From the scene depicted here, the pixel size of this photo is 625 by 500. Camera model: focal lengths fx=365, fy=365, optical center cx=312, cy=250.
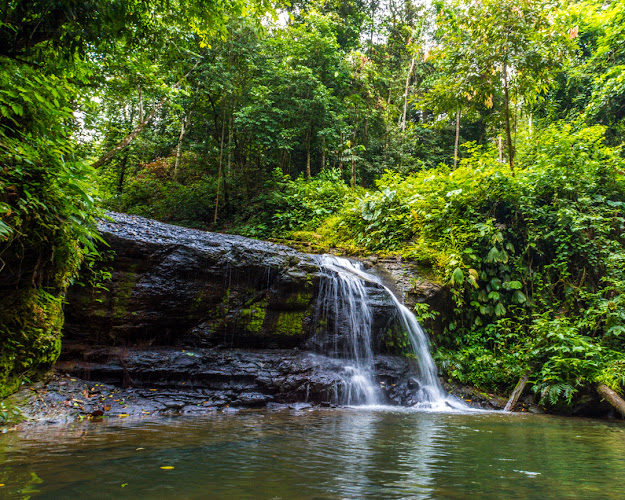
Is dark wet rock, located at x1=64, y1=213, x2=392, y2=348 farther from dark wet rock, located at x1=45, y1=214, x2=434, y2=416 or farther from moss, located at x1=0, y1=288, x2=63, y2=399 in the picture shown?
moss, located at x1=0, y1=288, x2=63, y2=399

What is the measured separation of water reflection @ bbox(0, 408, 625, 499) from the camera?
6.55ft

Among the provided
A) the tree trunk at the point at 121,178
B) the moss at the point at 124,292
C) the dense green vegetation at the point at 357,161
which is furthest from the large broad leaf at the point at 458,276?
the tree trunk at the point at 121,178

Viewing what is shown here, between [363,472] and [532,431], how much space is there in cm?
319

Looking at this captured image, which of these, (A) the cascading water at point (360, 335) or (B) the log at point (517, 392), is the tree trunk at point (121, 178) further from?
(B) the log at point (517, 392)

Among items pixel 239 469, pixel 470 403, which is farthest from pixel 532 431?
pixel 239 469

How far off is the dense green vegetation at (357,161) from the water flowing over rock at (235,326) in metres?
0.98

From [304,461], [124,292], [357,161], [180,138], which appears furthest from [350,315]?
[180,138]

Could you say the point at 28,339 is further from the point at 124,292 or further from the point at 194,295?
the point at 194,295

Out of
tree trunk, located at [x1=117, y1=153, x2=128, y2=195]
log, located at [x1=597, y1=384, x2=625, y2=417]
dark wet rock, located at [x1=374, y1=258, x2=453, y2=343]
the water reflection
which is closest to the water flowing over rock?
dark wet rock, located at [x1=374, y1=258, x2=453, y2=343]

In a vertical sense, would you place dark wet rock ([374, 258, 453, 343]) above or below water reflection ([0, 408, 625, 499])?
above

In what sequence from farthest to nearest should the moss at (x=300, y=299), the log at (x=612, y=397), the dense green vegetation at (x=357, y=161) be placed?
the moss at (x=300, y=299)
the log at (x=612, y=397)
the dense green vegetation at (x=357, y=161)

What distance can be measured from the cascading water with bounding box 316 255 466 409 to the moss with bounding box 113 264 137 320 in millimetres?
3503

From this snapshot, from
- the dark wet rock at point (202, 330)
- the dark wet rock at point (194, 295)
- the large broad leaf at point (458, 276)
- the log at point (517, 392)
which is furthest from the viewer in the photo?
the large broad leaf at point (458, 276)

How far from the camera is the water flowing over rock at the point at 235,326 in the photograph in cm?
588
